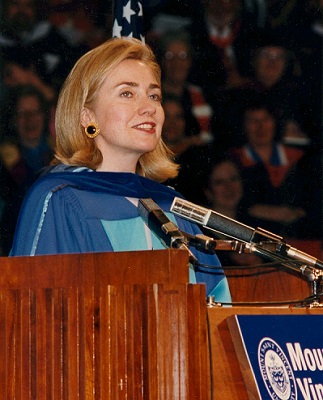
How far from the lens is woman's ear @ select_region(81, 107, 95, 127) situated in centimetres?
327

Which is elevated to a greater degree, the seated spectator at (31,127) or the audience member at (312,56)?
the audience member at (312,56)

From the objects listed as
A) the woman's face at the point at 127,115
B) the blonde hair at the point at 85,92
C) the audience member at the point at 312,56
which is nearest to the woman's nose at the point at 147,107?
the woman's face at the point at 127,115

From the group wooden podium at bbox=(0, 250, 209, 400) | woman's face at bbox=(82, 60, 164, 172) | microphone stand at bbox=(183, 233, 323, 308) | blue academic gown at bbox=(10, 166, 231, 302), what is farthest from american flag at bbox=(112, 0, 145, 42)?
wooden podium at bbox=(0, 250, 209, 400)

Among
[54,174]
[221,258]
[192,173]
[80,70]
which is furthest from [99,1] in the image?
[54,174]

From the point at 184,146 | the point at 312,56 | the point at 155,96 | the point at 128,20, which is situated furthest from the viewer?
the point at 312,56

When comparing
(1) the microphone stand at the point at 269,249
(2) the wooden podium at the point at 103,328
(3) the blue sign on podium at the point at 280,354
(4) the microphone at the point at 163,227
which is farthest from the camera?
(1) the microphone stand at the point at 269,249

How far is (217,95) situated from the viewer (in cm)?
556

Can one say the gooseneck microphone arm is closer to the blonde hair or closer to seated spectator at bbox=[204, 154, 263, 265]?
the blonde hair

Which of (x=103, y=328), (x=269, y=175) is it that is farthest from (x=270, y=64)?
(x=103, y=328)

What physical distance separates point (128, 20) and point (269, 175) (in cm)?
135

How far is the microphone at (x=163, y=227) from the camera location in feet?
7.22

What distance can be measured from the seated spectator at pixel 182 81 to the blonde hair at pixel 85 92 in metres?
2.12

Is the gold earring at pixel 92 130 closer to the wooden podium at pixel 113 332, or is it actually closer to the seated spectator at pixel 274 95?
the wooden podium at pixel 113 332

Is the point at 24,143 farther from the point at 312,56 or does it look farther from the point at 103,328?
the point at 103,328
